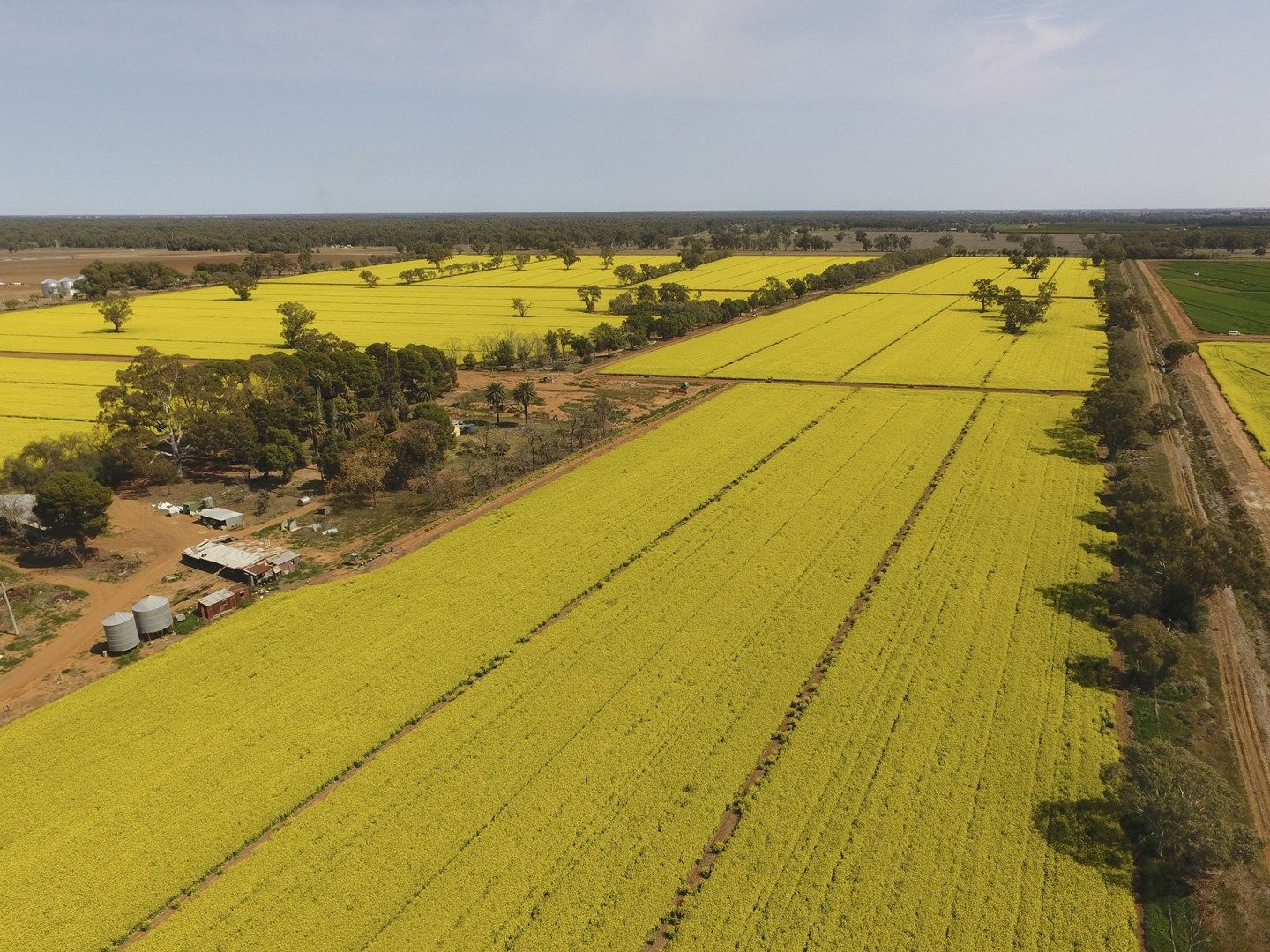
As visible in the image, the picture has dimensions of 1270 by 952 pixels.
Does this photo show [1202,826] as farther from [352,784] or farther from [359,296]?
[359,296]

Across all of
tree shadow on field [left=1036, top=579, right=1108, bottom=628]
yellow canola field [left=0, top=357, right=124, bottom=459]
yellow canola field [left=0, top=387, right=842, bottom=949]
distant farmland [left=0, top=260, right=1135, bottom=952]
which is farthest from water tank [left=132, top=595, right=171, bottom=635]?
tree shadow on field [left=1036, top=579, right=1108, bottom=628]

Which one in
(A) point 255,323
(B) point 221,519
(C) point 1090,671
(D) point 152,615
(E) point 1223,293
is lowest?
(C) point 1090,671

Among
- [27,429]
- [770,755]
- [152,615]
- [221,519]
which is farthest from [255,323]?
[770,755]

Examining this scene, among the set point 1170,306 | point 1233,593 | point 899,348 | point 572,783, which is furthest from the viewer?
point 1170,306

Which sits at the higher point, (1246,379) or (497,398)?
(497,398)

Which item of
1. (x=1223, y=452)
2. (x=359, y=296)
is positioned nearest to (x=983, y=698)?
(x=1223, y=452)

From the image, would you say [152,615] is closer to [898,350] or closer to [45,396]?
[45,396]
